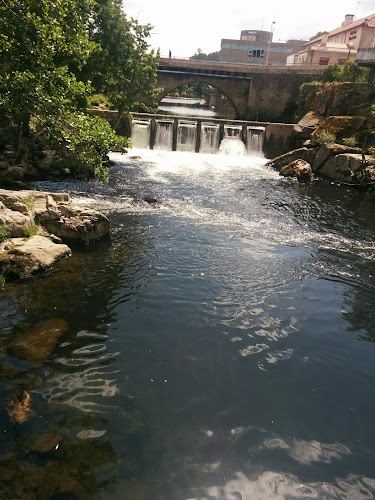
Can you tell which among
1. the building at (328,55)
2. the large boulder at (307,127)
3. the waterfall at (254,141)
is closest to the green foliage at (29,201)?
the waterfall at (254,141)

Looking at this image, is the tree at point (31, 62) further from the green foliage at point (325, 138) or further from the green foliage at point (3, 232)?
the green foliage at point (325, 138)

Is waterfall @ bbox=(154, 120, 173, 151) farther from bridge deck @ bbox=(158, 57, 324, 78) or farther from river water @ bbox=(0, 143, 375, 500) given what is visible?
bridge deck @ bbox=(158, 57, 324, 78)

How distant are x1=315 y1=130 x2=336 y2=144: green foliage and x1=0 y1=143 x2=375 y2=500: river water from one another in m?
17.3

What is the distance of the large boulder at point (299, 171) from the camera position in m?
Answer: 28.5

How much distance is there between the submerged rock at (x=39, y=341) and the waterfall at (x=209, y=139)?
30.4 m

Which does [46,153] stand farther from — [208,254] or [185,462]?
[185,462]

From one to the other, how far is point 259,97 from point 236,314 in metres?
57.6

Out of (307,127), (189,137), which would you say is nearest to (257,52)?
(307,127)

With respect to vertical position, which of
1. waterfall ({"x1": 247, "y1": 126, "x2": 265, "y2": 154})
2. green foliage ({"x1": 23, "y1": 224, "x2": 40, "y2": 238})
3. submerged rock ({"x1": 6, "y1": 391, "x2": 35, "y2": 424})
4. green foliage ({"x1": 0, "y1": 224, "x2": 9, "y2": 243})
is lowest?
submerged rock ({"x1": 6, "y1": 391, "x2": 35, "y2": 424})

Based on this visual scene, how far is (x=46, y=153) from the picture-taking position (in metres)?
24.1

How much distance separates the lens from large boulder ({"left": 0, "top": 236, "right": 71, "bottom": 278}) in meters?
11.1

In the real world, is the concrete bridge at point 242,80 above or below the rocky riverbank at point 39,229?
above

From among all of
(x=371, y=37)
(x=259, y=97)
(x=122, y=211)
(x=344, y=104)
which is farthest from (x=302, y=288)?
(x=371, y=37)

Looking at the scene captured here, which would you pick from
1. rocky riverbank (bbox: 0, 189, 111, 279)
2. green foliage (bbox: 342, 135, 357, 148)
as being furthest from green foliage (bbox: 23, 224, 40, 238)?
green foliage (bbox: 342, 135, 357, 148)
